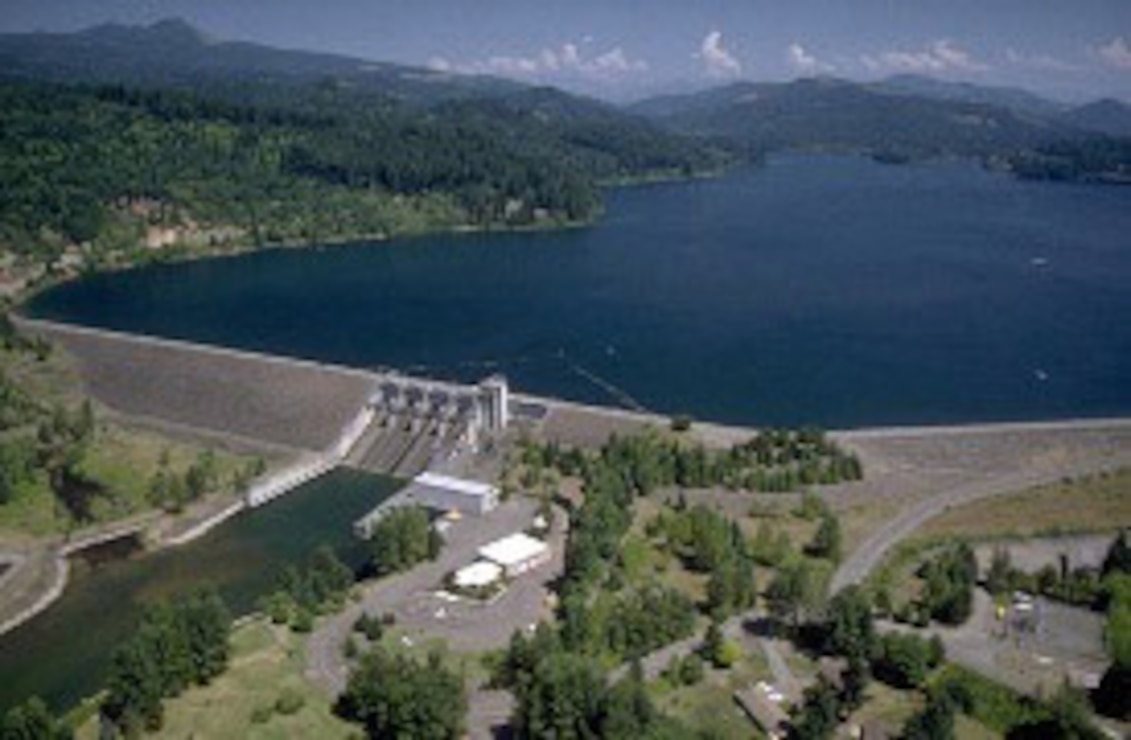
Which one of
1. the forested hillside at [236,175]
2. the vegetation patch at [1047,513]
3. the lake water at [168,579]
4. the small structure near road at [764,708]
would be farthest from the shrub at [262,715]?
the forested hillside at [236,175]

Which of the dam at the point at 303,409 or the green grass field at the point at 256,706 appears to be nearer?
the green grass field at the point at 256,706

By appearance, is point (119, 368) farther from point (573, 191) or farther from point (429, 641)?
point (573, 191)

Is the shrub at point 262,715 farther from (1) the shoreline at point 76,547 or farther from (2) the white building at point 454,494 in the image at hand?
(2) the white building at point 454,494

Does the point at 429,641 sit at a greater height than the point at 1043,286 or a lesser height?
lesser

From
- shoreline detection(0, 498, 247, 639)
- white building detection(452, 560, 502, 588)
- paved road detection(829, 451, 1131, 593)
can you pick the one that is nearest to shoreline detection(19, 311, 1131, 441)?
paved road detection(829, 451, 1131, 593)

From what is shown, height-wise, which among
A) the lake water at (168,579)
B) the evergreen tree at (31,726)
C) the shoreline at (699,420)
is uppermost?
the shoreline at (699,420)

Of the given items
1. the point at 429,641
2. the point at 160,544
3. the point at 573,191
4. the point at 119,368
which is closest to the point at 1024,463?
the point at 429,641

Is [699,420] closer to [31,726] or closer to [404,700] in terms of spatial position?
[404,700]
